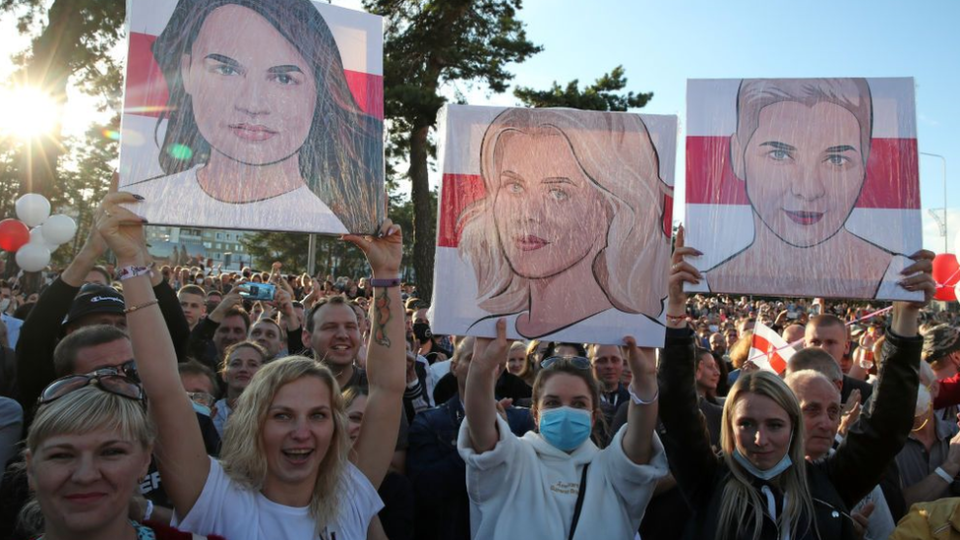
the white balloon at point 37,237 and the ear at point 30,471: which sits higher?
the white balloon at point 37,237

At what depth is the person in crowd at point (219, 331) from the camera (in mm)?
5445

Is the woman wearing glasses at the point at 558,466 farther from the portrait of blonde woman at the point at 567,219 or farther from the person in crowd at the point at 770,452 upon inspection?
the portrait of blonde woman at the point at 567,219

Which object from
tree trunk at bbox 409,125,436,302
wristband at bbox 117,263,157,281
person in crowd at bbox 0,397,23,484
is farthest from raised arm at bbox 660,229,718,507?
tree trunk at bbox 409,125,436,302

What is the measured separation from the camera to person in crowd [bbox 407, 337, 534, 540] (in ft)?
11.4

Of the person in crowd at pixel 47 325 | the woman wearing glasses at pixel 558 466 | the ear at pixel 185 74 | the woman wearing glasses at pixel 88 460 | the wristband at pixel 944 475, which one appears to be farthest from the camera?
the wristband at pixel 944 475

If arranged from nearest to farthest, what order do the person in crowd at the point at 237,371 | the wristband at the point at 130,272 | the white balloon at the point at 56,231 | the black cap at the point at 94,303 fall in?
the wristband at the point at 130,272, the black cap at the point at 94,303, the person in crowd at the point at 237,371, the white balloon at the point at 56,231

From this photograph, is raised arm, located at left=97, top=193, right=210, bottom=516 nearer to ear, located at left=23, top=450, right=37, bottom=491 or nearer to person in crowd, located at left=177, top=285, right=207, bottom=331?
ear, located at left=23, top=450, right=37, bottom=491

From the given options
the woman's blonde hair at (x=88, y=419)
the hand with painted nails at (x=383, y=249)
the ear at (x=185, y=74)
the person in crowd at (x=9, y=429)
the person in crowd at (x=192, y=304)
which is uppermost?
the ear at (x=185, y=74)

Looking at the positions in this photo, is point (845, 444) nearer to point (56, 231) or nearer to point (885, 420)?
point (885, 420)

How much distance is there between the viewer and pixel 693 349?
3.12 m

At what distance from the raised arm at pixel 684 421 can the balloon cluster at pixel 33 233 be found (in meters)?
10.5

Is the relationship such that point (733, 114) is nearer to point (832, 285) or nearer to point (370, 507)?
point (832, 285)

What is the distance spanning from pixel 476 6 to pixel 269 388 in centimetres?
1667

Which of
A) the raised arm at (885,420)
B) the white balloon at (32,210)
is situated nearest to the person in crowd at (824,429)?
the raised arm at (885,420)
